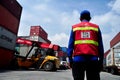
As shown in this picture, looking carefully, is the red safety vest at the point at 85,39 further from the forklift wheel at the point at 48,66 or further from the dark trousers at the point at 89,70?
the forklift wheel at the point at 48,66

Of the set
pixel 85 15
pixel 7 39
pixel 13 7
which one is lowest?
pixel 85 15

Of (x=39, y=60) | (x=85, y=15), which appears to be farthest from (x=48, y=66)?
(x=85, y=15)

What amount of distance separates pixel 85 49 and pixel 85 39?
0.18 metres

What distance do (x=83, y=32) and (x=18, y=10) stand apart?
61.7ft

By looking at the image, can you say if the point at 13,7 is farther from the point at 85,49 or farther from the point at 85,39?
the point at 85,49

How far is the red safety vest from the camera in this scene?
3.10 meters

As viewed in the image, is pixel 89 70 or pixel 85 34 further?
pixel 85 34

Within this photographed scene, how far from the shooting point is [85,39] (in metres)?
3.18

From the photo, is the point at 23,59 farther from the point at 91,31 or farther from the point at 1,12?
the point at 91,31

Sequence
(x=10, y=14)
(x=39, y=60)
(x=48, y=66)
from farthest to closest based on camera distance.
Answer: (x=10, y=14)
(x=39, y=60)
(x=48, y=66)

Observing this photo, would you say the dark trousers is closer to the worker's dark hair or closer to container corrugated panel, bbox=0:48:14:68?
the worker's dark hair

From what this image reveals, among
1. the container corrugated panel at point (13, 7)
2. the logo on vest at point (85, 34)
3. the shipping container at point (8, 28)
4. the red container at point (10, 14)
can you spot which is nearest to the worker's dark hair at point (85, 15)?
the logo on vest at point (85, 34)

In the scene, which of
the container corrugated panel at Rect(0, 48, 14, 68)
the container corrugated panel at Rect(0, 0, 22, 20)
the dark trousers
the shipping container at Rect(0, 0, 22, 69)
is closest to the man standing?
the dark trousers

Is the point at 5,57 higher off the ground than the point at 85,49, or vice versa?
the point at 5,57
